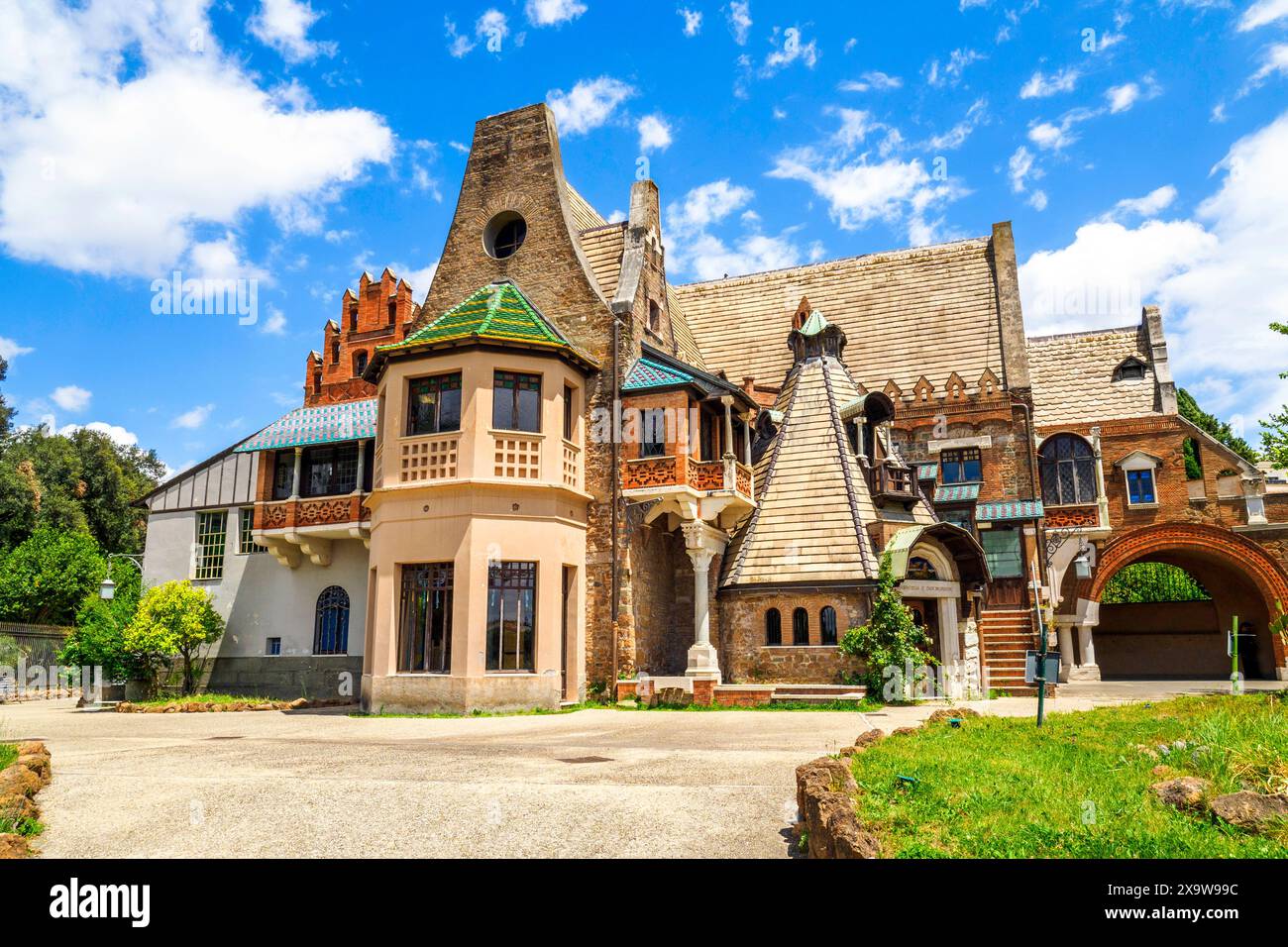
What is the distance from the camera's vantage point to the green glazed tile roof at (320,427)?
1005 inches

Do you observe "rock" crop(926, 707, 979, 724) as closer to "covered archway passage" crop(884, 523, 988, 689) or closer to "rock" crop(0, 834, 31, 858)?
"covered archway passage" crop(884, 523, 988, 689)

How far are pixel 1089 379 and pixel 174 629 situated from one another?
3792cm

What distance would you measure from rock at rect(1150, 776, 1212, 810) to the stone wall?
15.0 meters

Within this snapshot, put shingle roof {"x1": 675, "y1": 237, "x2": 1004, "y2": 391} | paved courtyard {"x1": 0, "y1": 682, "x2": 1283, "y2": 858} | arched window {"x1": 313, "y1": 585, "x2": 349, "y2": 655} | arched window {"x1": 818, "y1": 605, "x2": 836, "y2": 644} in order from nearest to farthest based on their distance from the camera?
paved courtyard {"x1": 0, "y1": 682, "x2": 1283, "y2": 858}
arched window {"x1": 818, "y1": 605, "x2": 836, "y2": 644}
arched window {"x1": 313, "y1": 585, "x2": 349, "y2": 655}
shingle roof {"x1": 675, "y1": 237, "x2": 1004, "y2": 391}

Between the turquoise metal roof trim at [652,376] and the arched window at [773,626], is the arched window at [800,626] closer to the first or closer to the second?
the arched window at [773,626]

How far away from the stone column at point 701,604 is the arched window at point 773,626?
1503mm

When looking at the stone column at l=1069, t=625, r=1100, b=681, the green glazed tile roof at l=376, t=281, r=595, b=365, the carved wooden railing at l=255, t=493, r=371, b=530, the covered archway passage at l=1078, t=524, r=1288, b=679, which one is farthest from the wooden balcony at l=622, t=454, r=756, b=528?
the stone column at l=1069, t=625, r=1100, b=681

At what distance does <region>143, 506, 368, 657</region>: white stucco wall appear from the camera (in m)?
26.7

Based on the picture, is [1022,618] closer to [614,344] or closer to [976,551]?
[976,551]

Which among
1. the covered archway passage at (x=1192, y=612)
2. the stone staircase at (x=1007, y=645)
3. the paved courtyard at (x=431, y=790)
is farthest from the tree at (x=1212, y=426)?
the paved courtyard at (x=431, y=790)

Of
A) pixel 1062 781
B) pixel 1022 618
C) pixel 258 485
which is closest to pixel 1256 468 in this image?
pixel 1022 618

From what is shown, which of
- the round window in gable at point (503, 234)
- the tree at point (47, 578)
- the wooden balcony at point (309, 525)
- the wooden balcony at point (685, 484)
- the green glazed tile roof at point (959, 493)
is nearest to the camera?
the wooden balcony at point (685, 484)

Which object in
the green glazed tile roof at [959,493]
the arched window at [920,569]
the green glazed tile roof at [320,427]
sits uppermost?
the green glazed tile roof at [320,427]
